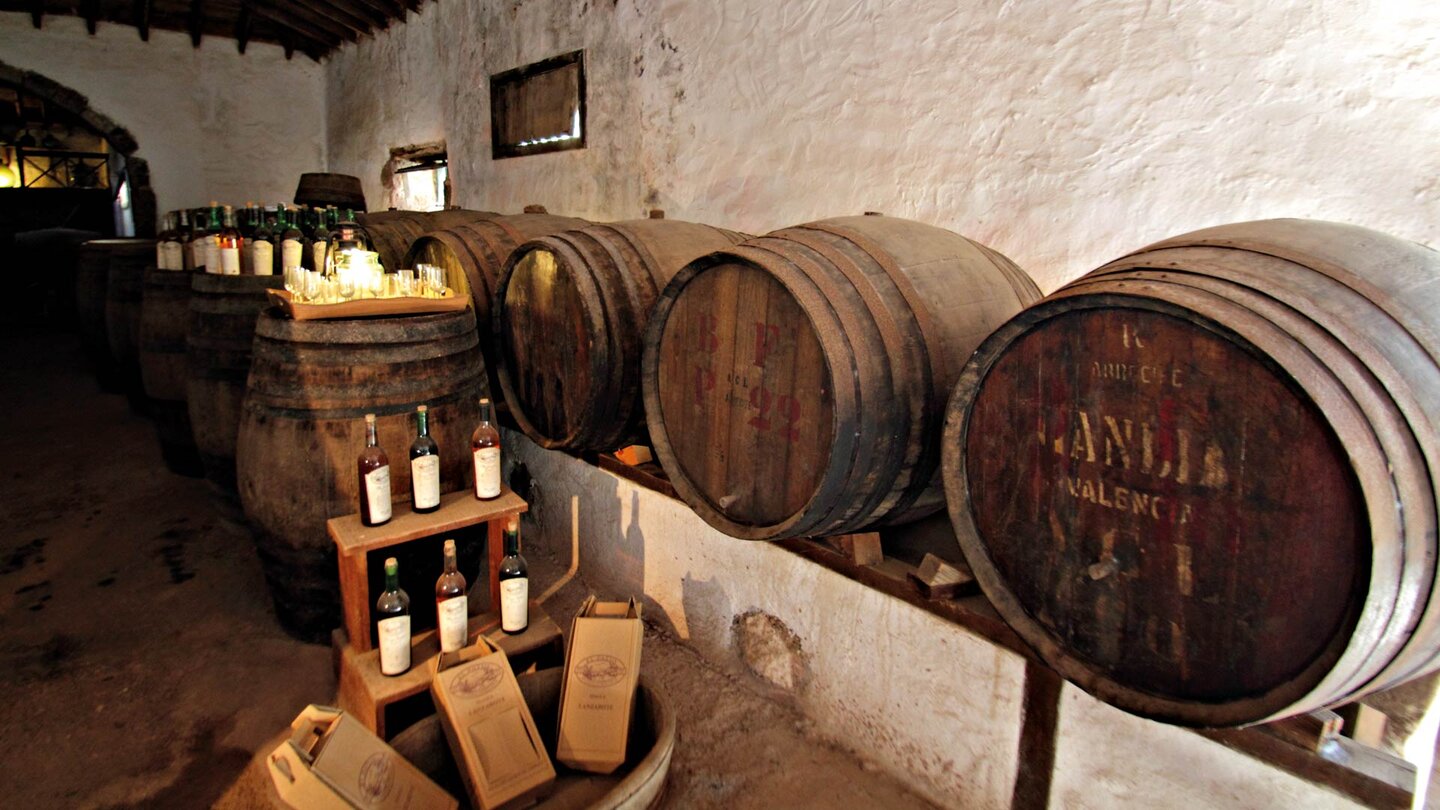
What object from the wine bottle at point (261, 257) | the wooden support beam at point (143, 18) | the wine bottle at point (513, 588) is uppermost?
the wooden support beam at point (143, 18)

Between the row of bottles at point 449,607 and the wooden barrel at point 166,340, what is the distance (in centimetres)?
292

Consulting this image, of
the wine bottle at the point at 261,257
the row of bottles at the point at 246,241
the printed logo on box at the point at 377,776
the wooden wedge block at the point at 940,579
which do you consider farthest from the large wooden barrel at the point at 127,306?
the wooden wedge block at the point at 940,579

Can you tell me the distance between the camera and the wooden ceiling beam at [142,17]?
827 cm

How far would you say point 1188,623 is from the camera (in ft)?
4.25

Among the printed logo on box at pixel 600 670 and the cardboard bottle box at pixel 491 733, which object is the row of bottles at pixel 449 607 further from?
the printed logo on box at pixel 600 670

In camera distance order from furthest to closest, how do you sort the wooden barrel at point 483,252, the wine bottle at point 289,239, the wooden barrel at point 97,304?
1. the wooden barrel at point 97,304
2. the wine bottle at point 289,239
3. the wooden barrel at point 483,252

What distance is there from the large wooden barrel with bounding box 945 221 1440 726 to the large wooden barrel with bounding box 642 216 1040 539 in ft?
0.74

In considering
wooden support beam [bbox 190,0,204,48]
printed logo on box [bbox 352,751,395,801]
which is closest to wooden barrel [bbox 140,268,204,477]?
printed logo on box [bbox 352,751,395,801]

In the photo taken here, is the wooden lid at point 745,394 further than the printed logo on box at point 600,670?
No

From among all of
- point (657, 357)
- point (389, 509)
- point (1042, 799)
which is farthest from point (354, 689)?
point (1042, 799)

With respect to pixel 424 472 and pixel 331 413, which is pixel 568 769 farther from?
pixel 331 413

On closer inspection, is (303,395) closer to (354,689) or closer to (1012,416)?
(354,689)

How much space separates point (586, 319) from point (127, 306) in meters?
4.82

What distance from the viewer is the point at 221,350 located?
3488 millimetres
